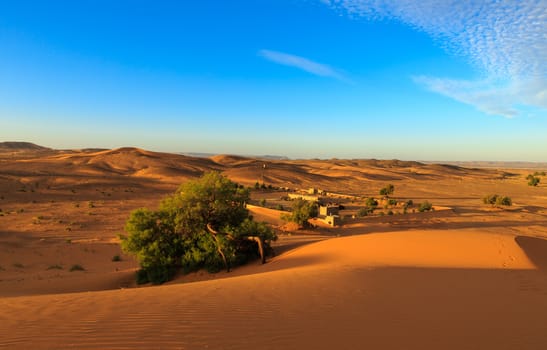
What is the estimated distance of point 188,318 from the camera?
16.7 feet

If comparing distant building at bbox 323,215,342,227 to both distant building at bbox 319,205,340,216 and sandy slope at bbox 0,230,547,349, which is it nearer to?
distant building at bbox 319,205,340,216

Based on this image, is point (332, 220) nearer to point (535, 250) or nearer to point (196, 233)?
point (196, 233)

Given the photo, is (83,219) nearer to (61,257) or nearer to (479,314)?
(61,257)

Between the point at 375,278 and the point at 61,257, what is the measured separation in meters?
15.7

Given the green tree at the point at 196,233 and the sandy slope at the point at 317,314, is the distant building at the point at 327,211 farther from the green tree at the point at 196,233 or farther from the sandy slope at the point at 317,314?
the sandy slope at the point at 317,314

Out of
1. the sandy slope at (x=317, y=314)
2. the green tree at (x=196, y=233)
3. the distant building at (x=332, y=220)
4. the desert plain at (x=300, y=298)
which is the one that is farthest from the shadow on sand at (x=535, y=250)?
the distant building at (x=332, y=220)

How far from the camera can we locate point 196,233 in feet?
46.4

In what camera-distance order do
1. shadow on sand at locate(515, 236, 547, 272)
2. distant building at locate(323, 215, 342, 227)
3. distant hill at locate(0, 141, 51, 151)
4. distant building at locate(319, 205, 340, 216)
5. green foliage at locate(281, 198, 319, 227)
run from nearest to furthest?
shadow on sand at locate(515, 236, 547, 272) → green foliage at locate(281, 198, 319, 227) → distant building at locate(323, 215, 342, 227) → distant building at locate(319, 205, 340, 216) → distant hill at locate(0, 141, 51, 151)

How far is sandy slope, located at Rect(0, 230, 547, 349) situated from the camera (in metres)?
4.39

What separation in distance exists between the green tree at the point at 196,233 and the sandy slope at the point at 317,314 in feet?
17.7

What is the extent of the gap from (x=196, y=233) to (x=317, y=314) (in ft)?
31.4

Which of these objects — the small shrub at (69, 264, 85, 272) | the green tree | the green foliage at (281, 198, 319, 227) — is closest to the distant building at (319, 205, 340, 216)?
the green foliage at (281, 198, 319, 227)

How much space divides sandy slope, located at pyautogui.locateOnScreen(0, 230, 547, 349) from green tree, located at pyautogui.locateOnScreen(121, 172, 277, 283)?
5.40m

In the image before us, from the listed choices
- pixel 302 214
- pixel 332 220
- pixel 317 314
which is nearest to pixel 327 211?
pixel 332 220
